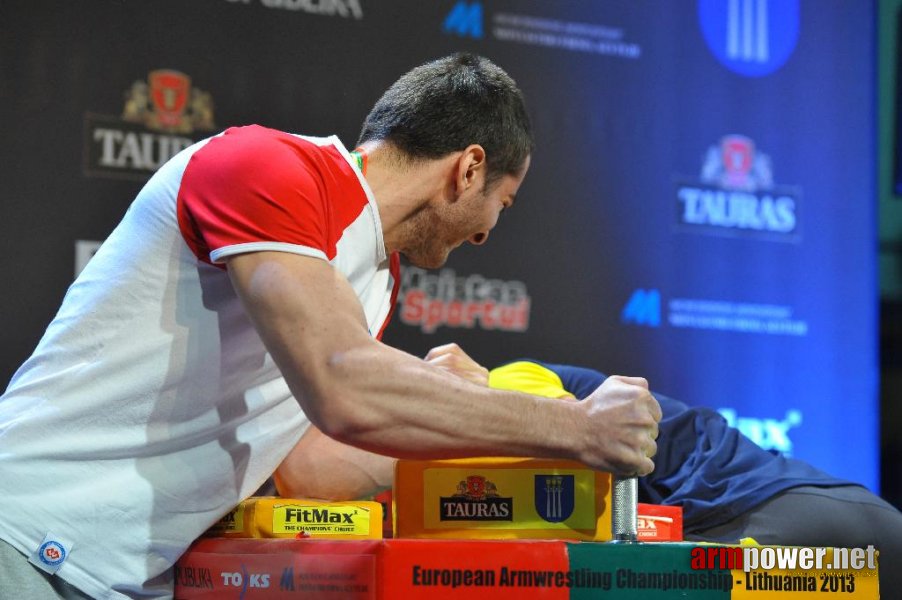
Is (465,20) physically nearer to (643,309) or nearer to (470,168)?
(643,309)

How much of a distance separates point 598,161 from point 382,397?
2.21m

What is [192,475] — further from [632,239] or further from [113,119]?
[632,239]

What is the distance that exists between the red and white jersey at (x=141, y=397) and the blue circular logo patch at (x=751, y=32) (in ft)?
7.93

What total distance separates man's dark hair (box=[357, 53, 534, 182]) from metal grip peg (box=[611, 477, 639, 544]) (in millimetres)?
497

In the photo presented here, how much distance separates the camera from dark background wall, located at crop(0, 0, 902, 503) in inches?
99.7

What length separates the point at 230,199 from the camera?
1.04 meters

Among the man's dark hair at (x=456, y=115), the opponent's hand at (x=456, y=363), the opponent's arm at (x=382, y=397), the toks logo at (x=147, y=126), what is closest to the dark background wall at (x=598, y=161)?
the toks logo at (x=147, y=126)

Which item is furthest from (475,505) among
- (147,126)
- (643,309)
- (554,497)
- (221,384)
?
(643,309)

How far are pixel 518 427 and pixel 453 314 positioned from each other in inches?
73.2

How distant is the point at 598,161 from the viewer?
10.1 feet

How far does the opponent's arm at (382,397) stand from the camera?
3.19ft

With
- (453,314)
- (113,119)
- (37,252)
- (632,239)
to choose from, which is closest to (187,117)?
(113,119)

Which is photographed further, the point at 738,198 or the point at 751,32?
the point at 751,32

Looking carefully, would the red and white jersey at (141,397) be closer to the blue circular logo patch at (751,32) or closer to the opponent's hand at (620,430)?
the opponent's hand at (620,430)
